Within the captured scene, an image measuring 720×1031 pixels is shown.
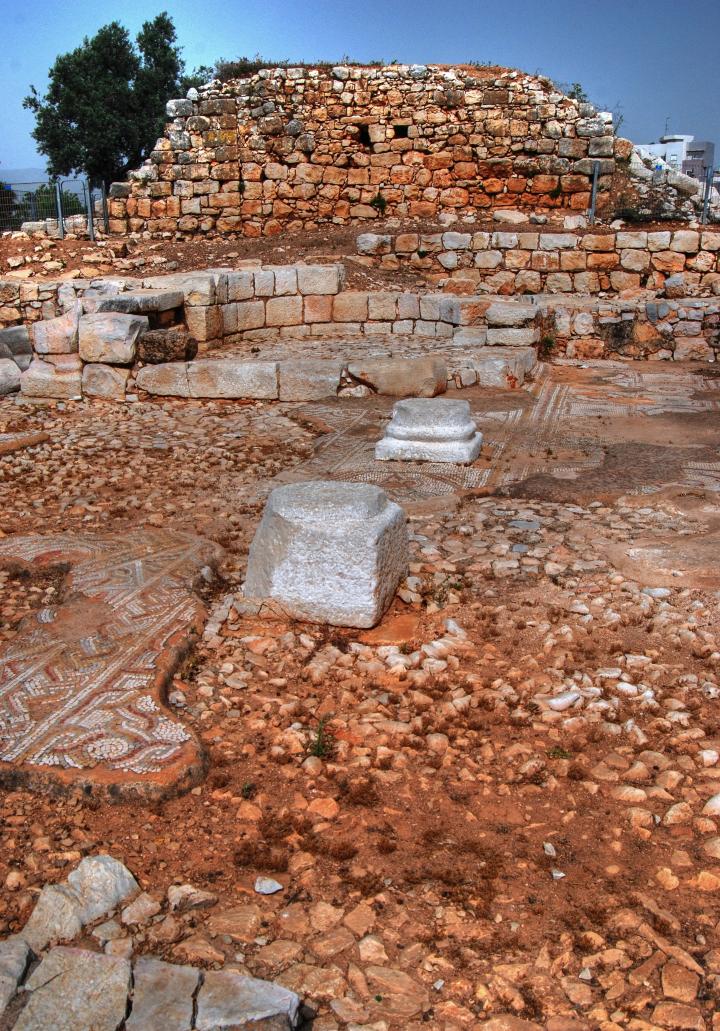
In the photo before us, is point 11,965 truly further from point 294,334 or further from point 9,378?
point 294,334

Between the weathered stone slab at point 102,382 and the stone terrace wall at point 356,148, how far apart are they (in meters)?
7.80

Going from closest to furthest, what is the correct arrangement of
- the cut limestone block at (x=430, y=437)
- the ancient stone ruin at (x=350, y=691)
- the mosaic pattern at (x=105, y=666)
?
the ancient stone ruin at (x=350, y=691) < the mosaic pattern at (x=105, y=666) < the cut limestone block at (x=430, y=437)

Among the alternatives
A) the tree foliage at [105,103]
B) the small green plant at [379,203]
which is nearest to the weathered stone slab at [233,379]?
the small green plant at [379,203]

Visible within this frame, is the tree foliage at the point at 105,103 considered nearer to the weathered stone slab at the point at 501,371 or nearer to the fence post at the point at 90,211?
the fence post at the point at 90,211

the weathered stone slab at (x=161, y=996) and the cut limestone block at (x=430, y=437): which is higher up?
the cut limestone block at (x=430, y=437)

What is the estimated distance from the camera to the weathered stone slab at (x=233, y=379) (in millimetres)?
9820

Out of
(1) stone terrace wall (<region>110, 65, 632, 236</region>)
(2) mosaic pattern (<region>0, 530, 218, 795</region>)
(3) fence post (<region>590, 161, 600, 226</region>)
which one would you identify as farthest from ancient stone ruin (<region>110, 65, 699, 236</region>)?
(2) mosaic pattern (<region>0, 530, 218, 795</region>)

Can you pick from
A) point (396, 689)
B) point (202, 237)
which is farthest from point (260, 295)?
point (396, 689)

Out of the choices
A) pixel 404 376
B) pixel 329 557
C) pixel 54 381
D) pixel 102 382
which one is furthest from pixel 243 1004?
pixel 54 381

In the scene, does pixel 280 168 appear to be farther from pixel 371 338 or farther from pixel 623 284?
pixel 623 284

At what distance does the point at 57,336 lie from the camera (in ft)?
33.0

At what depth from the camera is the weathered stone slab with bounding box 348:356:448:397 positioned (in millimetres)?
9859

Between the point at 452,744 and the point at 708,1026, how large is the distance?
1.43m

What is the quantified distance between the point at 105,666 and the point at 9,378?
7.38 metres
